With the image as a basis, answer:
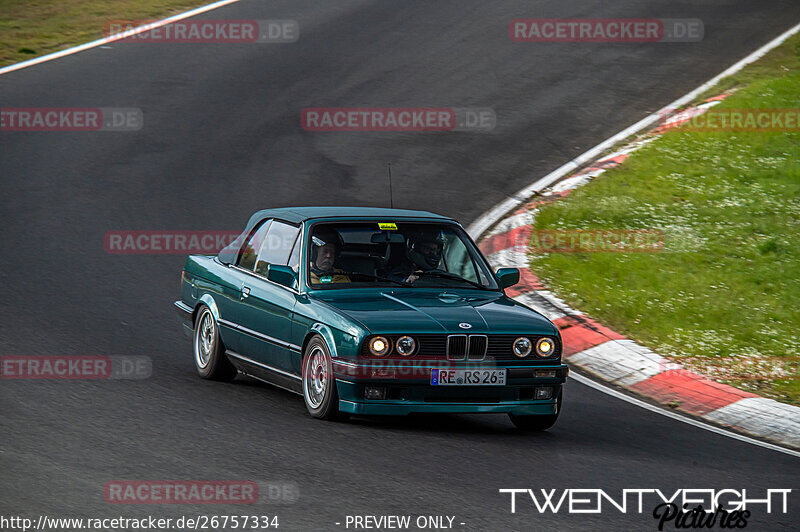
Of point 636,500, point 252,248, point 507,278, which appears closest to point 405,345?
point 507,278

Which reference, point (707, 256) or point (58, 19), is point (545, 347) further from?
point (58, 19)

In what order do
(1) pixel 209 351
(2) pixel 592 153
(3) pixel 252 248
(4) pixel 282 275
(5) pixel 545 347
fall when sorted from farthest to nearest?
(2) pixel 592 153 → (3) pixel 252 248 → (1) pixel 209 351 → (4) pixel 282 275 → (5) pixel 545 347

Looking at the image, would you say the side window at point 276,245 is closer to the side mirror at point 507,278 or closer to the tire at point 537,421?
the side mirror at point 507,278

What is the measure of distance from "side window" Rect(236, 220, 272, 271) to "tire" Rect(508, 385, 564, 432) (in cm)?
256

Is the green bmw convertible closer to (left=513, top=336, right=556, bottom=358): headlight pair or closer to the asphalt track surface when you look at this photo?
(left=513, top=336, right=556, bottom=358): headlight pair

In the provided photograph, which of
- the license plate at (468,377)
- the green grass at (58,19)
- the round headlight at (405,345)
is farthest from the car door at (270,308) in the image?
the green grass at (58,19)

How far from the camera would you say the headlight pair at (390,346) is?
24.5 ft

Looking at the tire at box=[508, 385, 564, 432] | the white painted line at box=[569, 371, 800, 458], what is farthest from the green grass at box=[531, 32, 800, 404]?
the tire at box=[508, 385, 564, 432]

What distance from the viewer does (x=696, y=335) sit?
10695 mm

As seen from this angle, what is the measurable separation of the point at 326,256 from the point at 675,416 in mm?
2965

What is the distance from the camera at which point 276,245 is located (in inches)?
355

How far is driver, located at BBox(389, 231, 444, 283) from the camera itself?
28.1 ft

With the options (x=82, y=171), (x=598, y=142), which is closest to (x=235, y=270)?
(x=82, y=171)

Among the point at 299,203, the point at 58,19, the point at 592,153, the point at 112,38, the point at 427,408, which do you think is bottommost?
the point at 427,408
